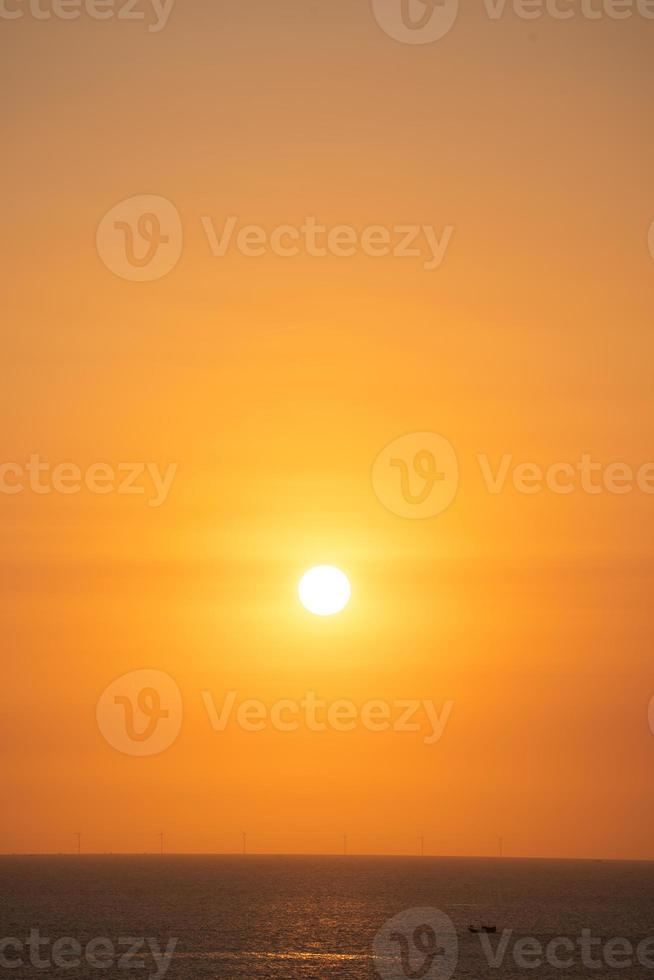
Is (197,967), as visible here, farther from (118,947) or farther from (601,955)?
(601,955)

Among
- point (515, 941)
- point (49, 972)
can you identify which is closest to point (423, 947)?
point (515, 941)

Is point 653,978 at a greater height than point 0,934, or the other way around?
point 0,934

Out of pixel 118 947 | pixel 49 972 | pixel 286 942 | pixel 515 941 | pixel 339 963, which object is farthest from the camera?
pixel 515 941

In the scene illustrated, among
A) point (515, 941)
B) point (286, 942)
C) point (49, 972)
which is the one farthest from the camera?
point (515, 941)

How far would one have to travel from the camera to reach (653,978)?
146m

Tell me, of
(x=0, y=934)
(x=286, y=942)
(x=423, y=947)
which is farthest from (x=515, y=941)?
(x=0, y=934)

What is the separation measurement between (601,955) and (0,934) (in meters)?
88.9

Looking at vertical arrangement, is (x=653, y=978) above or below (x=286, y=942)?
below

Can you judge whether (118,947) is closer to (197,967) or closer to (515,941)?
(197,967)

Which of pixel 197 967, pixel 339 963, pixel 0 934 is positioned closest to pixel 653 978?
pixel 339 963

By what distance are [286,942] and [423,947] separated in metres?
19.7

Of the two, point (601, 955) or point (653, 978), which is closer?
point (653, 978)

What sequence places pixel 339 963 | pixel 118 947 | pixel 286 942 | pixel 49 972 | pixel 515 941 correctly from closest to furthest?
1. pixel 49 972
2. pixel 339 963
3. pixel 118 947
4. pixel 286 942
5. pixel 515 941

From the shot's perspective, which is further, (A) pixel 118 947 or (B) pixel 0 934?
(B) pixel 0 934
